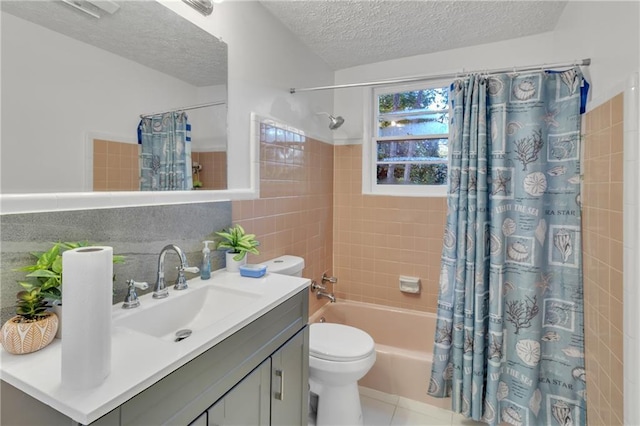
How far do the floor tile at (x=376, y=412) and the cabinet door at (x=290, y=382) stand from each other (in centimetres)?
67

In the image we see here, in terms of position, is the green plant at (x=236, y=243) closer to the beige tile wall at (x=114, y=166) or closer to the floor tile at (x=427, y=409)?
the beige tile wall at (x=114, y=166)

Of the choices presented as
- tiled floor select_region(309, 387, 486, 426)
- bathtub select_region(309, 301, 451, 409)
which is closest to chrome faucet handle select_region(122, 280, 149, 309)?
tiled floor select_region(309, 387, 486, 426)

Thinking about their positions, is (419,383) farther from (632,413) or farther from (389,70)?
(389,70)

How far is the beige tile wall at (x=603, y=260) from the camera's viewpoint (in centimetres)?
118

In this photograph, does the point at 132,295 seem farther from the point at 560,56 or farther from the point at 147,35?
the point at 560,56

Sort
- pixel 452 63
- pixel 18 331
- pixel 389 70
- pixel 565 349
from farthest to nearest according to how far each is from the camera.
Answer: pixel 389 70 < pixel 452 63 < pixel 565 349 < pixel 18 331

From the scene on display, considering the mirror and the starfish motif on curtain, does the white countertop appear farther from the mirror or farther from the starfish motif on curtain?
the starfish motif on curtain

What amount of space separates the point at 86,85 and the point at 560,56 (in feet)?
8.31

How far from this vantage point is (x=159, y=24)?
1278mm

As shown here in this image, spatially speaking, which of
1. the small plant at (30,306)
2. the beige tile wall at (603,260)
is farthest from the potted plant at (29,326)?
the beige tile wall at (603,260)

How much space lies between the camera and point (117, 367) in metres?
0.72

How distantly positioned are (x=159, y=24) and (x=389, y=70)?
1.88m

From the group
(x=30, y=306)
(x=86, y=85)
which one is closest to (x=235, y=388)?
(x=30, y=306)

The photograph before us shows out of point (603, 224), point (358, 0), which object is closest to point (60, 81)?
point (358, 0)
